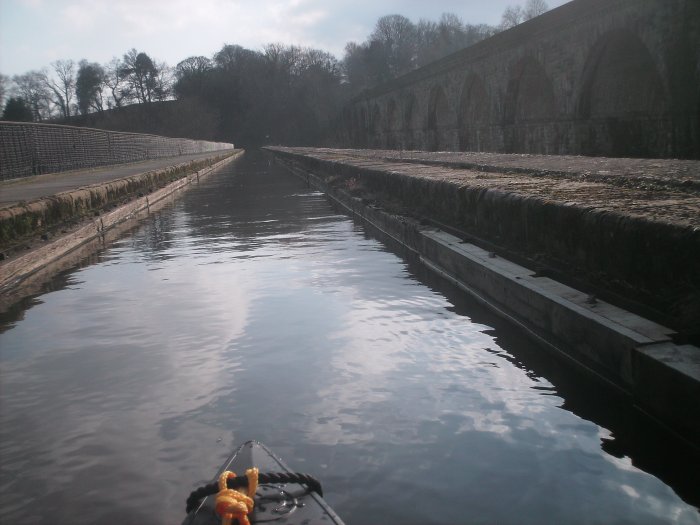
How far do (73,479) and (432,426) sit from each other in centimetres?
142

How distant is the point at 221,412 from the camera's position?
3.18 metres

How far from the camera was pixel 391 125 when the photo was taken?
2024 inches

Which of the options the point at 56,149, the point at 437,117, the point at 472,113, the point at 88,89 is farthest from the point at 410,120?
the point at 88,89

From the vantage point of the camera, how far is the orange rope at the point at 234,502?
1.77 m

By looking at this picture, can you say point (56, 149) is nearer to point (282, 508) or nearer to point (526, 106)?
point (526, 106)

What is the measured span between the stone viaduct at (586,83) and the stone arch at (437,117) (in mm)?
1872

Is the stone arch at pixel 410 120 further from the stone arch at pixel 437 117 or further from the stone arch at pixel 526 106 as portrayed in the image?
the stone arch at pixel 526 106

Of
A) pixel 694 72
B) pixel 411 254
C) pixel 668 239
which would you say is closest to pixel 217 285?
pixel 411 254

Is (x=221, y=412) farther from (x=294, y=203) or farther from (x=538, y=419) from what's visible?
(x=294, y=203)

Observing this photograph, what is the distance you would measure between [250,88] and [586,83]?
94290 millimetres

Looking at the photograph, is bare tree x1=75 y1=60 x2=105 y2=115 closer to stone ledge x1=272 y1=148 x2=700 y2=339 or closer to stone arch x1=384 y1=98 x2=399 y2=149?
stone arch x1=384 y1=98 x2=399 y2=149

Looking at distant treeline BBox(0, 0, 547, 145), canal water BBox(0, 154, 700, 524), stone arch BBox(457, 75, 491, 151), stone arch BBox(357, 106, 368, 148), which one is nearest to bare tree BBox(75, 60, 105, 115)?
distant treeline BBox(0, 0, 547, 145)

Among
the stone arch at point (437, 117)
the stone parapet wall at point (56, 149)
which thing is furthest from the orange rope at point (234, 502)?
the stone arch at point (437, 117)

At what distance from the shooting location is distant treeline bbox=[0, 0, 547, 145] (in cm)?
9575
